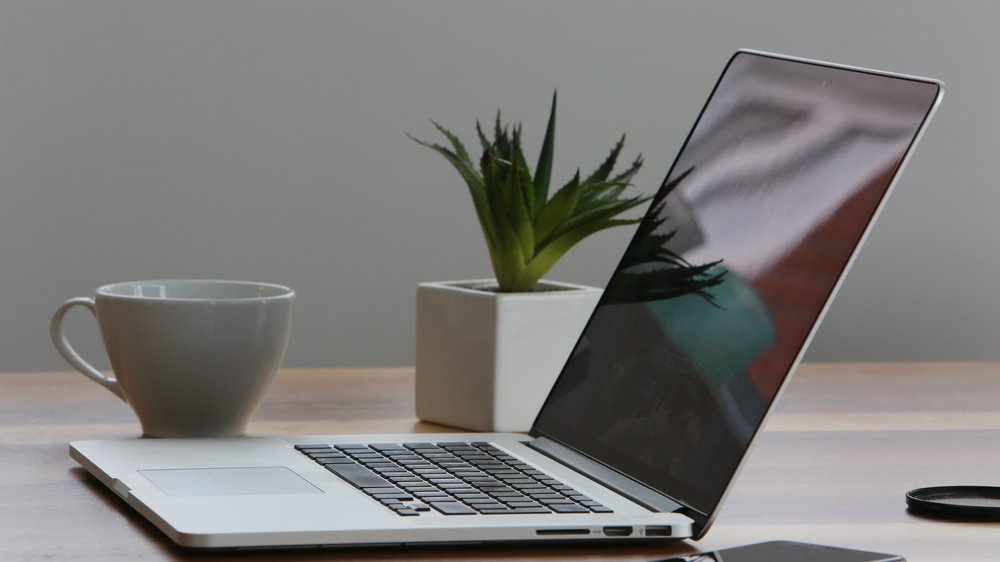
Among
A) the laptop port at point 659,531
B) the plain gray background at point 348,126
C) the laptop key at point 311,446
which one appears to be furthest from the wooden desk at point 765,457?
the plain gray background at point 348,126

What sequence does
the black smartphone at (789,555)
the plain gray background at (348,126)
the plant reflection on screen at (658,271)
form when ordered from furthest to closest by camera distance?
the plain gray background at (348,126) < the plant reflection on screen at (658,271) < the black smartphone at (789,555)

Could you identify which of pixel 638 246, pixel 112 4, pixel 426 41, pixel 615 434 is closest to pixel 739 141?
pixel 638 246

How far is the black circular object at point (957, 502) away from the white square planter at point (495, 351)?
0.99 ft

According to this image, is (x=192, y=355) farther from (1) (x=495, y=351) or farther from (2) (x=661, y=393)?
(2) (x=661, y=393)

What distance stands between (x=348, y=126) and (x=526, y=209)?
1.33 m

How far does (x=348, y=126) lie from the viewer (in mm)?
2229

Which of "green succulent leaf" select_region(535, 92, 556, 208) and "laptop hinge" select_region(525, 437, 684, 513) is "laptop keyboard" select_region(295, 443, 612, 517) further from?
"green succulent leaf" select_region(535, 92, 556, 208)

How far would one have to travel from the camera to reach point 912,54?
7.55 feet

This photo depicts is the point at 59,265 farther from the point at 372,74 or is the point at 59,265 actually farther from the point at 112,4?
the point at 372,74

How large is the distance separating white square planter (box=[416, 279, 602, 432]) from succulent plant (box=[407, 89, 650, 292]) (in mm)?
31

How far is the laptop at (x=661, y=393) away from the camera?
2.06ft

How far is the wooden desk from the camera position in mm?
620

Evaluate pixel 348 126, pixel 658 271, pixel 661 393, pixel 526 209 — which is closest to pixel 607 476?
pixel 661 393

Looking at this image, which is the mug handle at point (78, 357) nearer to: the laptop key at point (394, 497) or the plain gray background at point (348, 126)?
the laptop key at point (394, 497)
